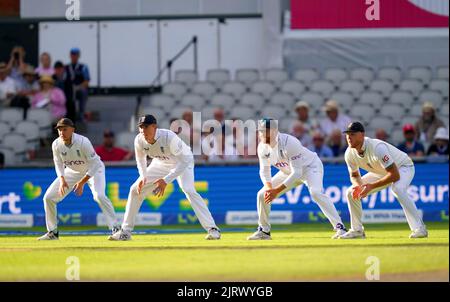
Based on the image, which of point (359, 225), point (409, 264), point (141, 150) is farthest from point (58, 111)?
point (409, 264)

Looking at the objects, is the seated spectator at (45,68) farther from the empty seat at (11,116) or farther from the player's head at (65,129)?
the player's head at (65,129)

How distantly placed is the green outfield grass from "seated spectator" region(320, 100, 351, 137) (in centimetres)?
570

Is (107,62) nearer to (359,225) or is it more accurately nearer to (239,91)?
(239,91)

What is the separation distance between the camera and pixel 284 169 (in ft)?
53.3

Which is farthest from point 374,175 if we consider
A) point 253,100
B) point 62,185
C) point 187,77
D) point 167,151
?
point 187,77

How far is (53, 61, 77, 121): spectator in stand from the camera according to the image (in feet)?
76.5

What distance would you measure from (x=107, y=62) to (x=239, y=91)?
13.6 feet

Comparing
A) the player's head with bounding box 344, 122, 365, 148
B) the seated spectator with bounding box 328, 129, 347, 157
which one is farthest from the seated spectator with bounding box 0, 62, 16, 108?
the player's head with bounding box 344, 122, 365, 148

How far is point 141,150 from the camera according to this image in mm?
16016

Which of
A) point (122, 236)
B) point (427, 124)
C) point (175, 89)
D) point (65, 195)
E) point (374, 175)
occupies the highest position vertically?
point (175, 89)

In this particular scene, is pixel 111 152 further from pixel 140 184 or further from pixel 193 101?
pixel 140 184

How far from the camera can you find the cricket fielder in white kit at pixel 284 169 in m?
15.7

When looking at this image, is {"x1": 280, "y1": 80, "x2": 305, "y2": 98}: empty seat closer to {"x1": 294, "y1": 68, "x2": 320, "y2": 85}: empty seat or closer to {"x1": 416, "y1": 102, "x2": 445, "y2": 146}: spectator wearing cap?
{"x1": 294, "y1": 68, "x2": 320, "y2": 85}: empty seat

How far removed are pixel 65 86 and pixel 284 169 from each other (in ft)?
27.5
